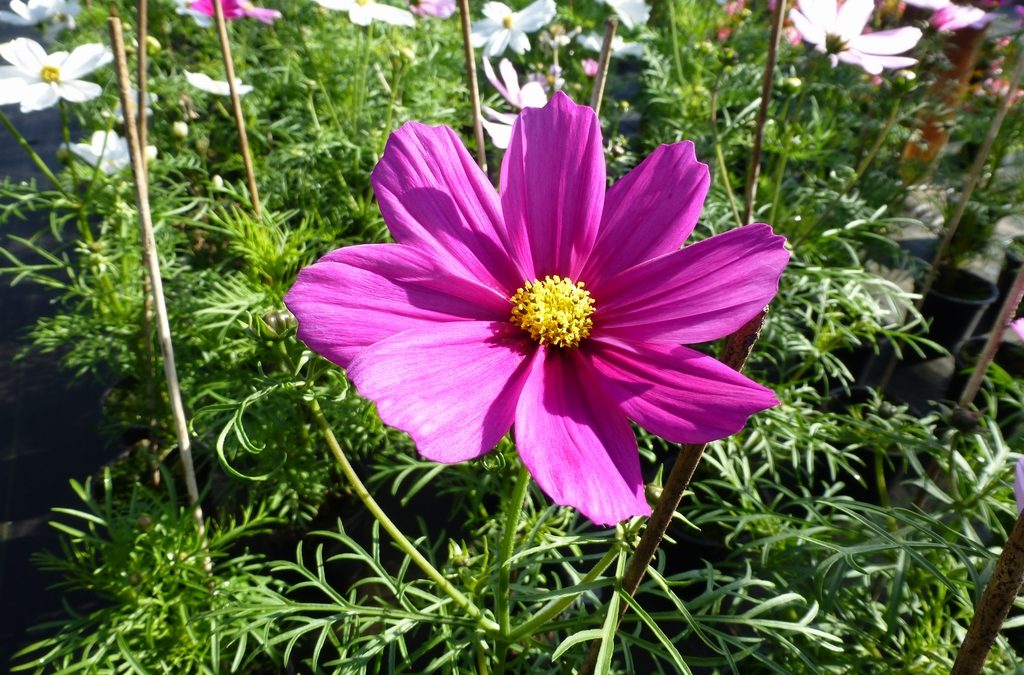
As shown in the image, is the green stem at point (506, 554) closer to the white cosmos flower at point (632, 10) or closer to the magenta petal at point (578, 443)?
the magenta petal at point (578, 443)

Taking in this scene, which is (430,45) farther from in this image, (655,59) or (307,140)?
(655,59)

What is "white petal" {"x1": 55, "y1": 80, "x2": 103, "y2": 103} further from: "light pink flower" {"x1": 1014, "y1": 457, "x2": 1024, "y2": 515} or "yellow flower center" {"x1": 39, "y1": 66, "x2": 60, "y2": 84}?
"light pink flower" {"x1": 1014, "y1": 457, "x2": 1024, "y2": 515}

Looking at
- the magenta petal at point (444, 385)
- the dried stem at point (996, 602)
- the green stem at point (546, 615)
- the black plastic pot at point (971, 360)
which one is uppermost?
the magenta petal at point (444, 385)

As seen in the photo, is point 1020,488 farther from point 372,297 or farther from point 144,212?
point 144,212

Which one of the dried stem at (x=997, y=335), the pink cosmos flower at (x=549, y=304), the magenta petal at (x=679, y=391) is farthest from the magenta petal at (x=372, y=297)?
the dried stem at (x=997, y=335)

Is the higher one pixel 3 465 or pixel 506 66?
pixel 506 66

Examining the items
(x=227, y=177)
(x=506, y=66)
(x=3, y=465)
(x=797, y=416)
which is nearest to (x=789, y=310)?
(x=797, y=416)
